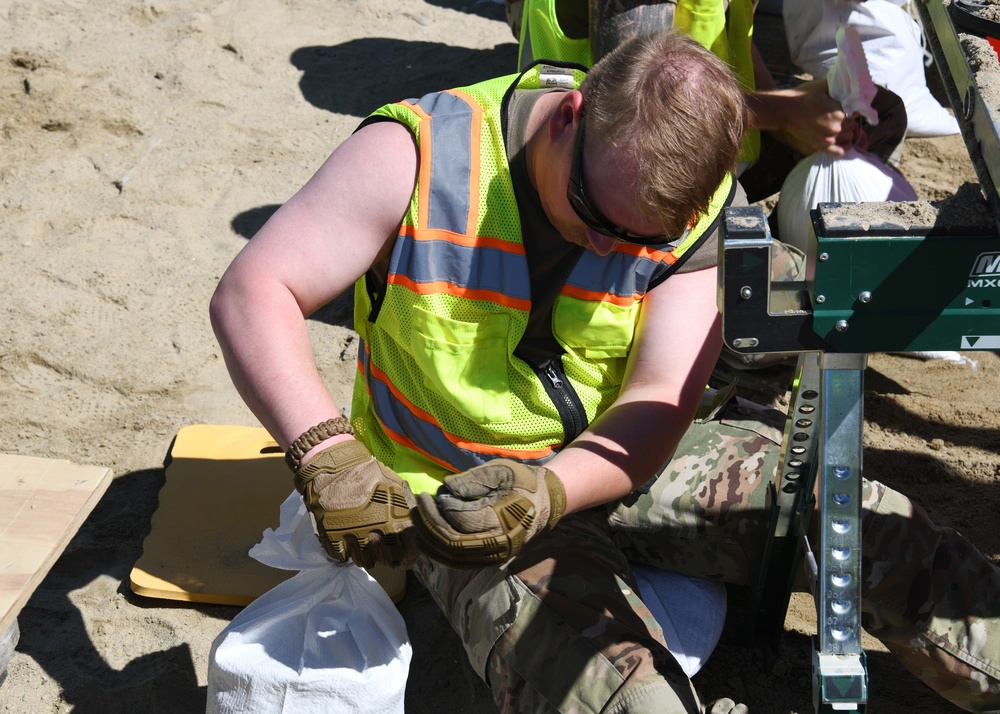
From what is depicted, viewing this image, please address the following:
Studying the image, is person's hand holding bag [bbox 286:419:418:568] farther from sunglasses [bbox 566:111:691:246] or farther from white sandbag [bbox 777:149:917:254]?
white sandbag [bbox 777:149:917:254]

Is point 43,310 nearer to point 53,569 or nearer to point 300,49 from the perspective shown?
point 53,569

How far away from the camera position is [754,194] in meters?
3.69

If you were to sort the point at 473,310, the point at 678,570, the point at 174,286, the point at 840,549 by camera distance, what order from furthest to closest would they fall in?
the point at 174,286
the point at 678,570
the point at 473,310
the point at 840,549

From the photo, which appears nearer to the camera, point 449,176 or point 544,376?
point 449,176

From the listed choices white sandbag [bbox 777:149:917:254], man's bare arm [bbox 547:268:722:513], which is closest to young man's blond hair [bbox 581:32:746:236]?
man's bare arm [bbox 547:268:722:513]

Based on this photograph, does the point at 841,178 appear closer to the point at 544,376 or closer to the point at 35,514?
the point at 544,376

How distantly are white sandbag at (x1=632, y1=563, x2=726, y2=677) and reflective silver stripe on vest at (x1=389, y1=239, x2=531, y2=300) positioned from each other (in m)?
0.68

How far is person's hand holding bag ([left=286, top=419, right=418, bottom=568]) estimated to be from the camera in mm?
1573

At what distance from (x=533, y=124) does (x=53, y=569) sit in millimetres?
1511

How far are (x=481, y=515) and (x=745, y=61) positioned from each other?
220 centimetres

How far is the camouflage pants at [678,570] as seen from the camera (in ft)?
5.50

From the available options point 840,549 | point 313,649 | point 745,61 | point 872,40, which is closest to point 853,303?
point 840,549

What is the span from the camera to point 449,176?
69.3 inches

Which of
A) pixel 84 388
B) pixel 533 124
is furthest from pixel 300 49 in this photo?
pixel 533 124
